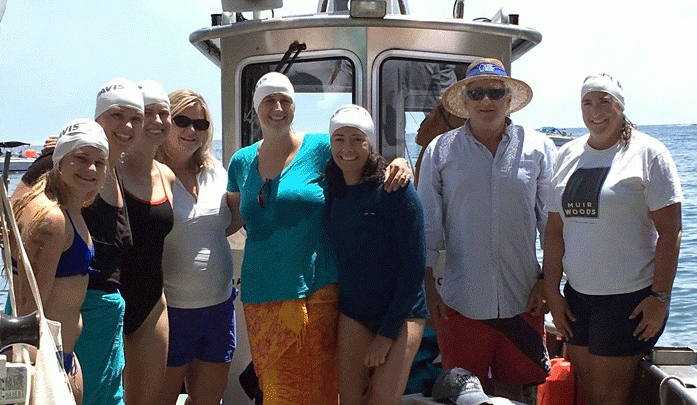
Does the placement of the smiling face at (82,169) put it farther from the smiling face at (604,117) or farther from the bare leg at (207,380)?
the smiling face at (604,117)

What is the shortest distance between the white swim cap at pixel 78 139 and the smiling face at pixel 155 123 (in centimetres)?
65

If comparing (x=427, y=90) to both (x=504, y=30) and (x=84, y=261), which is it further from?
(x=84, y=261)

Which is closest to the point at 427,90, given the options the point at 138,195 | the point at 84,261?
the point at 138,195

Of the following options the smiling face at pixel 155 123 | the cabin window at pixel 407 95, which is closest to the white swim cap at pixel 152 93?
the smiling face at pixel 155 123

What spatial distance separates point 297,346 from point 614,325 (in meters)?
1.33

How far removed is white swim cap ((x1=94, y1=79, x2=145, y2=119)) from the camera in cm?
403

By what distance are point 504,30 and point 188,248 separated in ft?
7.26

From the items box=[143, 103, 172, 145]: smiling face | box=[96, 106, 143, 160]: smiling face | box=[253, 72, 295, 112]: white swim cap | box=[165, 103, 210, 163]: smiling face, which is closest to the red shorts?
box=[253, 72, 295, 112]: white swim cap

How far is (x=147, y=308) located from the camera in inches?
168

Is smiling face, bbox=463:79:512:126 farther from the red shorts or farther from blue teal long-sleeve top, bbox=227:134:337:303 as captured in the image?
the red shorts

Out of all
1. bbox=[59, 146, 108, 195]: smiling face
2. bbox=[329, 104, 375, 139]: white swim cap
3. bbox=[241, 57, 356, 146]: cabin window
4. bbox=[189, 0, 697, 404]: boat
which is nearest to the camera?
bbox=[59, 146, 108, 195]: smiling face

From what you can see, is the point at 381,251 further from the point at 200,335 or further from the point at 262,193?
the point at 200,335

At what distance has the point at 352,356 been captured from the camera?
4305 mm

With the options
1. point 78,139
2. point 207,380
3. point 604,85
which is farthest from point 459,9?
point 78,139
